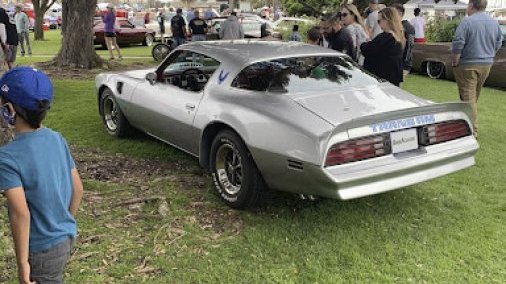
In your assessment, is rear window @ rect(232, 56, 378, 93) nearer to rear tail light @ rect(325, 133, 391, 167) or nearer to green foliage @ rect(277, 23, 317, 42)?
rear tail light @ rect(325, 133, 391, 167)

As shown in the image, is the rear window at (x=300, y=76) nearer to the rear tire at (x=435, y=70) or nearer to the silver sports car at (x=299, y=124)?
the silver sports car at (x=299, y=124)

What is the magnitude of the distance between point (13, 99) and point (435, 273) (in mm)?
2712

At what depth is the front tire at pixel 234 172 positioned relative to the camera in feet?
13.4

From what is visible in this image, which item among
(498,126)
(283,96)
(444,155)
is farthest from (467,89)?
(283,96)

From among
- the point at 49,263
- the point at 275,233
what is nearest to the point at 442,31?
the point at 275,233

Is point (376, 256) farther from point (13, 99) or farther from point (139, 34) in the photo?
point (139, 34)

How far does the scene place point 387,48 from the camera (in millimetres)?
6047

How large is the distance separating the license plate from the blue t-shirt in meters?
2.41

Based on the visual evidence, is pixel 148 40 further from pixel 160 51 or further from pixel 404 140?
pixel 404 140

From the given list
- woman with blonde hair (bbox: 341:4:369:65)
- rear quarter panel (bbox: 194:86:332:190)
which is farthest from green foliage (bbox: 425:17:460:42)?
rear quarter panel (bbox: 194:86:332:190)

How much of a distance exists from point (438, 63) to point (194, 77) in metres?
8.59

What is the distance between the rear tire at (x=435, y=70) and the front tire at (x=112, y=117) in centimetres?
854

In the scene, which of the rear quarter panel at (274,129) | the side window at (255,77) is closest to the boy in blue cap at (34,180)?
the rear quarter panel at (274,129)

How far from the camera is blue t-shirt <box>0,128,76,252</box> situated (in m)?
1.94
